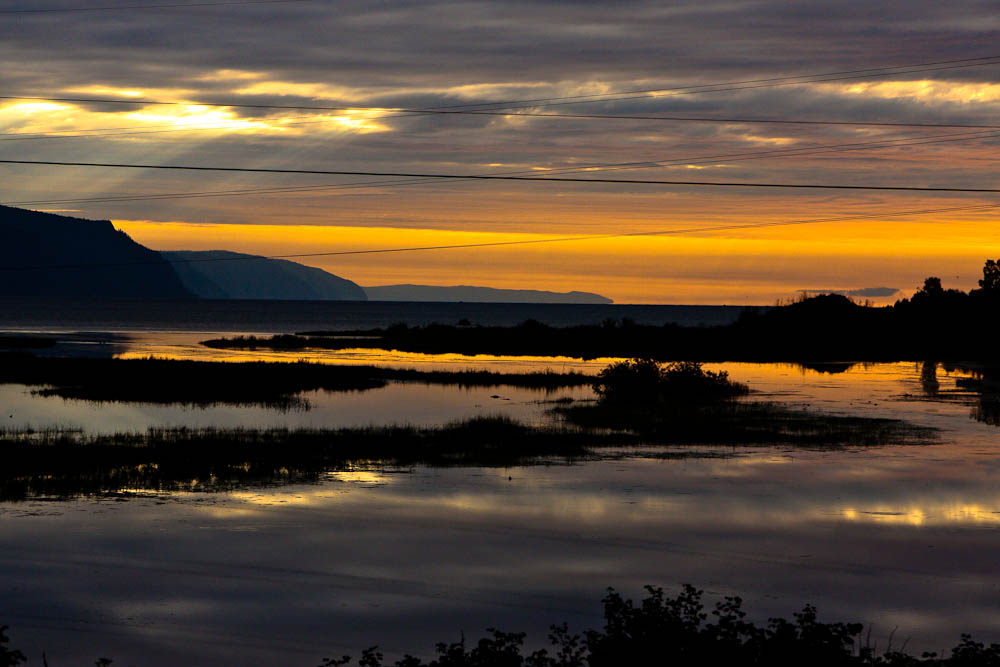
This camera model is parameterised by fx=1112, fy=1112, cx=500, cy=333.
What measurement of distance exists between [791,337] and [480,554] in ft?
297

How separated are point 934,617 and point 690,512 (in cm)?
767

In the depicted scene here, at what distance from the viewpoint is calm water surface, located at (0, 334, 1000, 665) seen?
1502 cm

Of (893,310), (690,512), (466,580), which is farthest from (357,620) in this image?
(893,310)

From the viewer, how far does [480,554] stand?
1922 centimetres

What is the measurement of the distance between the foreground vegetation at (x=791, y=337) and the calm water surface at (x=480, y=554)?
59.0m

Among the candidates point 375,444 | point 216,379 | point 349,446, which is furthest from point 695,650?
point 216,379

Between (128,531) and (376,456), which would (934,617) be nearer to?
(128,531)

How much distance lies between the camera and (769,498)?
970 inches

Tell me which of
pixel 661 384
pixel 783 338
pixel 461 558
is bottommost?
pixel 461 558

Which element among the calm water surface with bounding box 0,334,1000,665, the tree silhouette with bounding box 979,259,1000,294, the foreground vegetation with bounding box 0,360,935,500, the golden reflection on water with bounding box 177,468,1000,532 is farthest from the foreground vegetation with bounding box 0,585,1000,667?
the tree silhouette with bounding box 979,259,1000,294

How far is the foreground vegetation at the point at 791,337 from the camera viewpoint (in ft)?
305

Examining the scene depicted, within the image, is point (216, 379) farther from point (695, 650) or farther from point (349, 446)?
point (695, 650)

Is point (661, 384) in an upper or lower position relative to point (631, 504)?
upper

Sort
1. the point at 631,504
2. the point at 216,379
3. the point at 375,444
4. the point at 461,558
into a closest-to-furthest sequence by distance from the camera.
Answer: the point at 461,558
the point at 631,504
the point at 375,444
the point at 216,379
